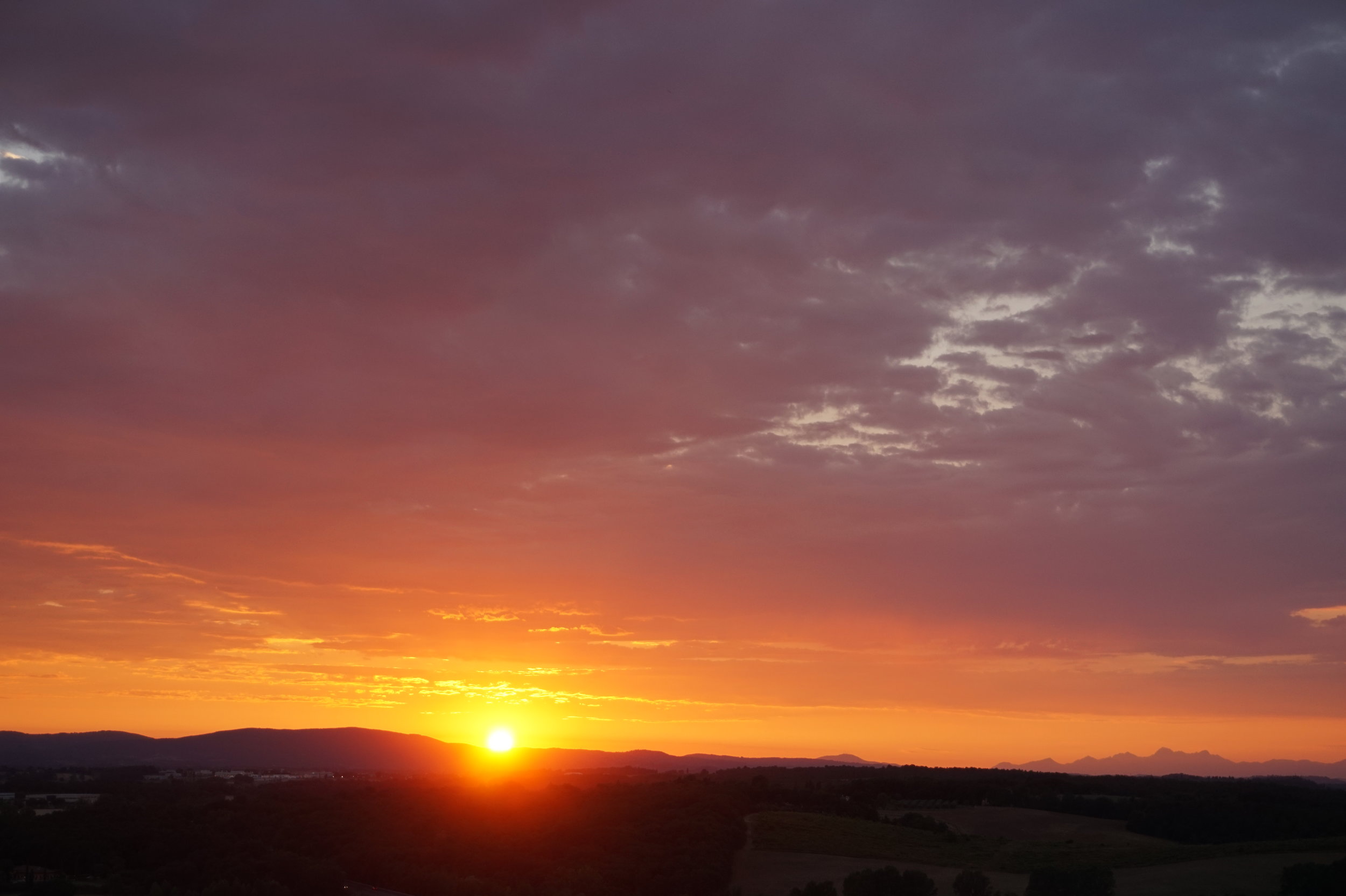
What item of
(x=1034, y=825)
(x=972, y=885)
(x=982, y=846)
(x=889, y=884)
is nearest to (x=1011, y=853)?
(x=982, y=846)

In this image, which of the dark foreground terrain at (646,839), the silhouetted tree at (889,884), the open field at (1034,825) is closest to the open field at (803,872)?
the dark foreground terrain at (646,839)

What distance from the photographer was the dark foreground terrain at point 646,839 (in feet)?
170

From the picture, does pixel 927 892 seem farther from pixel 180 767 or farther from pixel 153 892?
pixel 180 767

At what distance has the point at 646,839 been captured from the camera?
67312 mm

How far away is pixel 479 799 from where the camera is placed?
292 feet

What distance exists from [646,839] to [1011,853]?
22.7 m

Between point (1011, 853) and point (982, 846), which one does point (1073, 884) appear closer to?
point (1011, 853)

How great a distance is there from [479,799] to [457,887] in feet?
123

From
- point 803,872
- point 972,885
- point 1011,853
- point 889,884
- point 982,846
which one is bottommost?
point 803,872

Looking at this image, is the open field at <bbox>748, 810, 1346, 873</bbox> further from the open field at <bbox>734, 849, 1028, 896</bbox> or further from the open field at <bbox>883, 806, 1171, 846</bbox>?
the open field at <bbox>734, 849, 1028, 896</bbox>

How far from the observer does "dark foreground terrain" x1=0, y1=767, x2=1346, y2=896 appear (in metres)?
51.9

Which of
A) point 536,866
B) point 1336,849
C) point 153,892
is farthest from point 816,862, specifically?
point 153,892

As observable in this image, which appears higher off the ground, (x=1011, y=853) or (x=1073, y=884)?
(x=1073, y=884)

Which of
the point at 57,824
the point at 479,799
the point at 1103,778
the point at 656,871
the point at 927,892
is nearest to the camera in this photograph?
the point at 927,892
